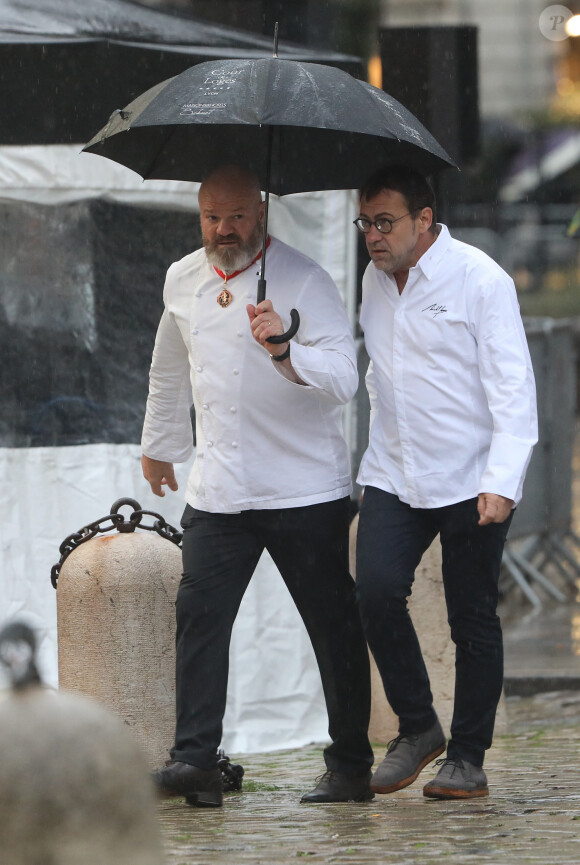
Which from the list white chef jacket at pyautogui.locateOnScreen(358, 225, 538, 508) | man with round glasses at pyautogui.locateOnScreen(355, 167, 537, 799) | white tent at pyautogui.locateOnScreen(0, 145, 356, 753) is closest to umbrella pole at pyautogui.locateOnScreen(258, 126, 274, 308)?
man with round glasses at pyautogui.locateOnScreen(355, 167, 537, 799)

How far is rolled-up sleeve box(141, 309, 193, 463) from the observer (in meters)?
5.47

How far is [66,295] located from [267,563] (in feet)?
4.99

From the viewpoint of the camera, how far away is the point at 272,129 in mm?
5316

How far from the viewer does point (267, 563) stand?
716 centimetres

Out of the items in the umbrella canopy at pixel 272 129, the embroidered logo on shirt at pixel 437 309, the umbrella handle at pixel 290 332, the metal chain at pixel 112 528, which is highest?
the umbrella canopy at pixel 272 129

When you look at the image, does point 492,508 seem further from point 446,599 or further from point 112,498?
point 112,498

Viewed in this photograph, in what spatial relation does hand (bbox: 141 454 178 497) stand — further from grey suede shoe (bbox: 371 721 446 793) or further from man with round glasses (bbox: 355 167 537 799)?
grey suede shoe (bbox: 371 721 446 793)

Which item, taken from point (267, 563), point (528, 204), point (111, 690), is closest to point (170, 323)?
point (111, 690)

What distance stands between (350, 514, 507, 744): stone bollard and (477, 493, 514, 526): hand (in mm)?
2124

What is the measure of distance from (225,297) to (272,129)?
2.07 feet

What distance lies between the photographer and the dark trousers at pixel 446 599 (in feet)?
16.4

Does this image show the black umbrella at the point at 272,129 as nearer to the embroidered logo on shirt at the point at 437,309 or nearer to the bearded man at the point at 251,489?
the bearded man at the point at 251,489

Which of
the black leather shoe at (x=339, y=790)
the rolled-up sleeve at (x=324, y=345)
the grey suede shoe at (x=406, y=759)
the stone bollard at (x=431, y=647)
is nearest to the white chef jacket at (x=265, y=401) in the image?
the rolled-up sleeve at (x=324, y=345)

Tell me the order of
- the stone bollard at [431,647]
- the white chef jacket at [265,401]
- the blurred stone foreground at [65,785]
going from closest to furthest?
the blurred stone foreground at [65,785] < the white chef jacket at [265,401] < the stone bollard at [431,647]
